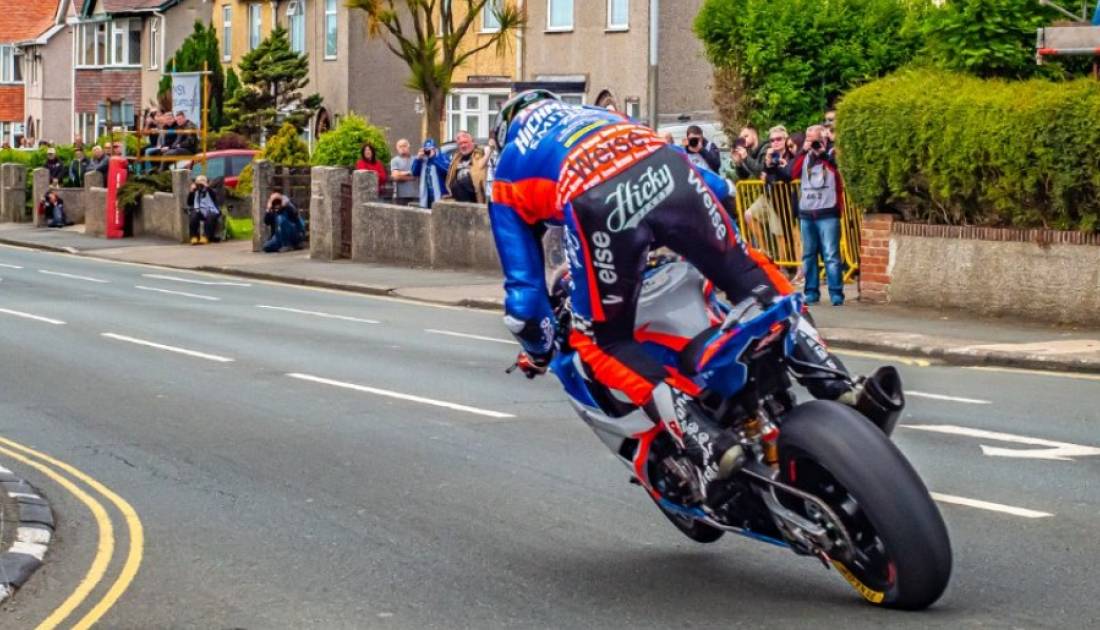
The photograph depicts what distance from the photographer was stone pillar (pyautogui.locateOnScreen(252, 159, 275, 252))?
34.2m

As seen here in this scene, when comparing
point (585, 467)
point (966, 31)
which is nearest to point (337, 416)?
point (585, 467)

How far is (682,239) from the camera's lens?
21.9 ft

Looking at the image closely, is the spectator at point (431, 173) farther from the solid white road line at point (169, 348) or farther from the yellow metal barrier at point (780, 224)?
the solid white road line at point (169, 348)

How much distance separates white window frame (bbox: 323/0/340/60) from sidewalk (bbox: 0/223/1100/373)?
47.8ft

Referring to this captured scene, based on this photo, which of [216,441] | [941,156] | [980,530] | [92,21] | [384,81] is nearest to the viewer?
[980,530]

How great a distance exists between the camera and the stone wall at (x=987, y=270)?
17.7 m

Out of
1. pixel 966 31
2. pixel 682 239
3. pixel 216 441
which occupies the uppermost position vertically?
pixel 966 31

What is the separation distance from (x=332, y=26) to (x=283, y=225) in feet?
70.3

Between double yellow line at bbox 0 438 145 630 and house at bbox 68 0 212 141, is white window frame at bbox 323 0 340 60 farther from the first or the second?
double yellow line at bbox 0 438 145 630

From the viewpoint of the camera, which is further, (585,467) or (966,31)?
(966,31)

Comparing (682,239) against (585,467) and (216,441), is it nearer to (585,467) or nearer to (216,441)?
(585,467)

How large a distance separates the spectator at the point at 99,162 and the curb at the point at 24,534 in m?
34.5

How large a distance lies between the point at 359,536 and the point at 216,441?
323 cm

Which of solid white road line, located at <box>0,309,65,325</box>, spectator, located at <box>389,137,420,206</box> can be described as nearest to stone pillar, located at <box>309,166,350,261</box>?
spectator, located at <box>389,137,420,206</box>
